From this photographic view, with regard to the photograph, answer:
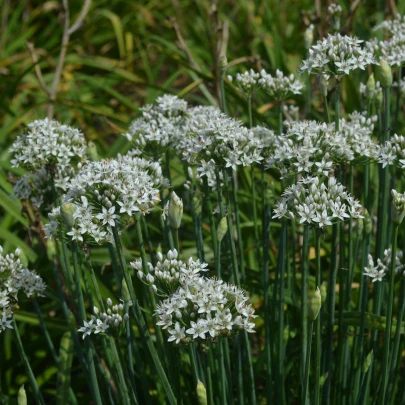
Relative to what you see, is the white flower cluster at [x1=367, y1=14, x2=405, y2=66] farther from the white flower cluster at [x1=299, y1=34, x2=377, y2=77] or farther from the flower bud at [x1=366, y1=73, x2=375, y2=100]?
the white flower cluster at [x1=299, y1=34, x2=377, y2=77]

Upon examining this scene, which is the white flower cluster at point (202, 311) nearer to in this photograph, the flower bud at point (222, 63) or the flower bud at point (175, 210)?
the flower bud at point (175, 210)

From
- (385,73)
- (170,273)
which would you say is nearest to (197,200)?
(170,273)

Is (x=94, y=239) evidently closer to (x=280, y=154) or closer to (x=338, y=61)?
(x=280, y=154)

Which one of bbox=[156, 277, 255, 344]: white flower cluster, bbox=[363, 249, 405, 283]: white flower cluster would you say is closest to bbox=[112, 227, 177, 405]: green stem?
bbox=[156, 277, 255, 344]: white flower cluster

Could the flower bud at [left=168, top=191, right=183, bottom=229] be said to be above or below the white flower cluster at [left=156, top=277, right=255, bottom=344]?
above

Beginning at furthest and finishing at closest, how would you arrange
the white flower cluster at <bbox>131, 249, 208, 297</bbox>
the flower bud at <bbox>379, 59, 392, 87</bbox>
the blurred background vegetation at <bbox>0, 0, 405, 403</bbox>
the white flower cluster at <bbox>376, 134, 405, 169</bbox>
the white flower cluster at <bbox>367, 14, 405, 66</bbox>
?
the blurred background vegetation at <bbox>0, 0, 405, 403</bbox>
the white flower cluster at <bbox>367, 14, 405, 66</bbox>
the flower bud at <bbox>379, 59, 392, 87</bbox>
the white flower cluster at <bbox>376, 134, 405, 169</bbox>
the white flower cluster at <bbox>131, 249, 208, 297</bbox>

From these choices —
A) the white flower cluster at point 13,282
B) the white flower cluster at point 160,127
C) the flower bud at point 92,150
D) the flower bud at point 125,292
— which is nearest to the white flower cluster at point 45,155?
the flower bud at point 92,150

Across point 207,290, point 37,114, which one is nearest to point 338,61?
point 207,290
